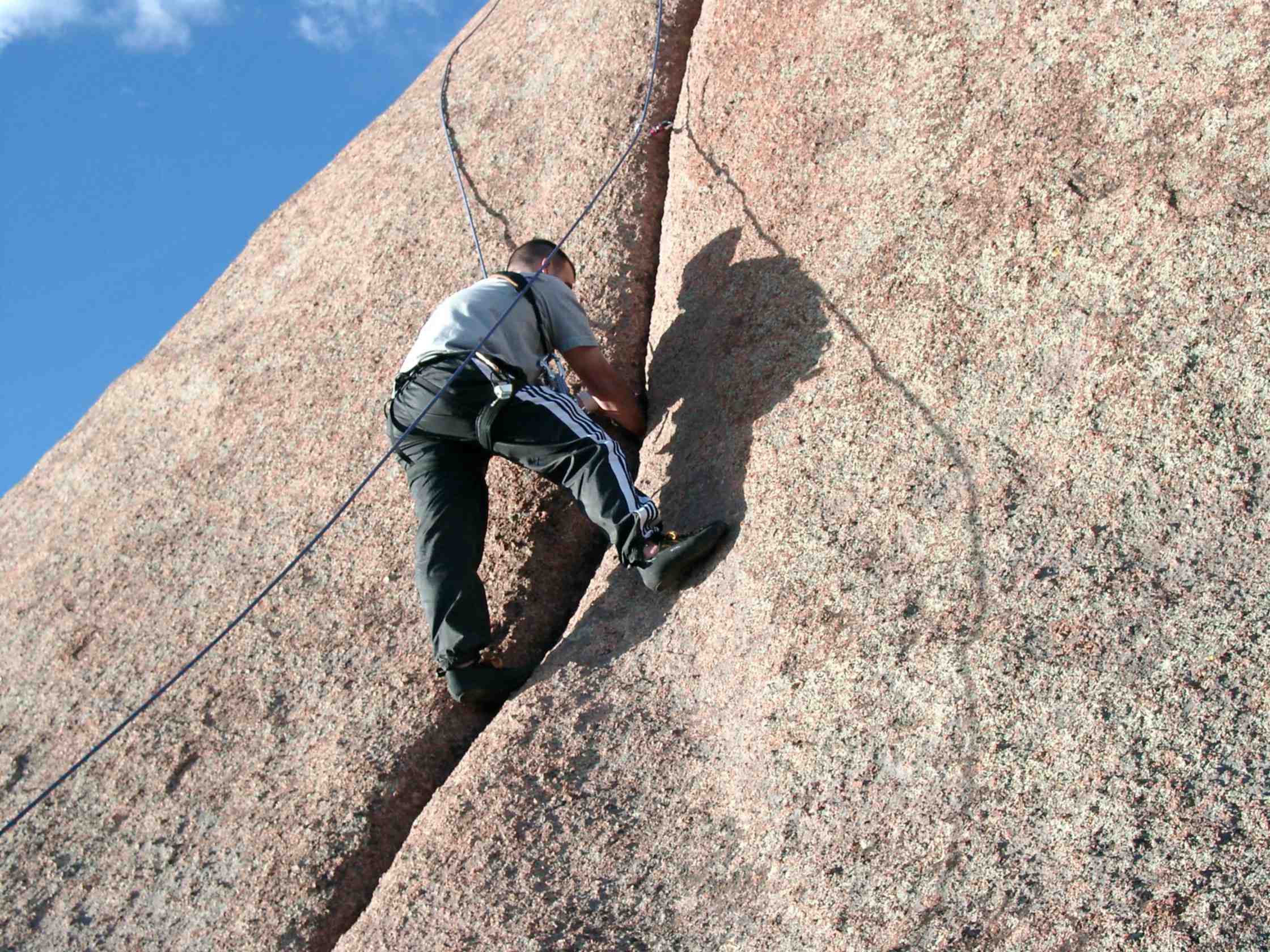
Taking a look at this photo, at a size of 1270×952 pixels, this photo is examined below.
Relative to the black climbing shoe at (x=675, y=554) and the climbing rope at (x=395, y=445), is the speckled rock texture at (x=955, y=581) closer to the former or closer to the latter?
the black climbing shoe at (x=675, y=554)

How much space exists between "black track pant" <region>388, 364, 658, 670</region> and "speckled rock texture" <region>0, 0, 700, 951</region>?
37cm

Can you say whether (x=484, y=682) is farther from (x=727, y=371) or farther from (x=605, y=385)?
(x=727, y=371)

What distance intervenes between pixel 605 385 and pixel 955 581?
1.95 metres

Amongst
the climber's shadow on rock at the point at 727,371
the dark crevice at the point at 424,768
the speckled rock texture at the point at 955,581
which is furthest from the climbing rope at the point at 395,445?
the speckled rock texture at the point at 955,581

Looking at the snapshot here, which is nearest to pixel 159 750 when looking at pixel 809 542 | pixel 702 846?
pixel 702 846

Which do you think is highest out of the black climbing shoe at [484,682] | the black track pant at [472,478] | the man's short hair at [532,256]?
the man's short hair at [532,256]

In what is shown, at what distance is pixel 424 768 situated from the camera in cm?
457

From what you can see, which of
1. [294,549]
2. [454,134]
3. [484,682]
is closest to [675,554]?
[484,682]

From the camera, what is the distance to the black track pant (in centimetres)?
452

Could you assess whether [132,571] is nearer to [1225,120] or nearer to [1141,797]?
[1141,797]

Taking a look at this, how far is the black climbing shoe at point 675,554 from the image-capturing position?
4.38 metres

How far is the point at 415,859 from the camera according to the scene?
160 inches

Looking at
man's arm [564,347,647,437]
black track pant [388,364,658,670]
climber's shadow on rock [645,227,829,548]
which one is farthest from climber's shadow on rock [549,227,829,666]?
black track pant [388,364,658,670]

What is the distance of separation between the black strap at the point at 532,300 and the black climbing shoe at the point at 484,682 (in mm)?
1418
